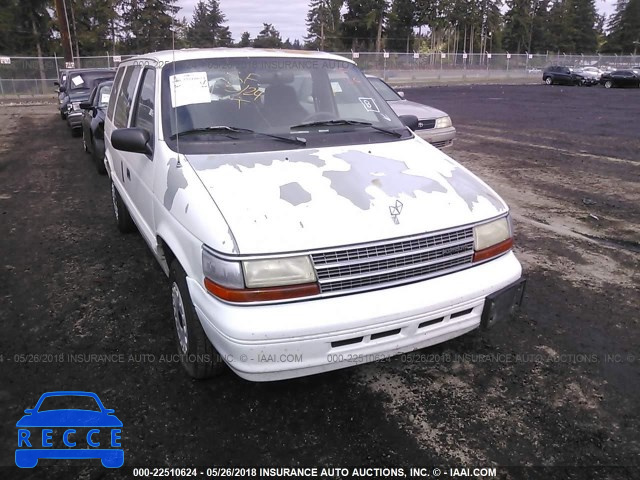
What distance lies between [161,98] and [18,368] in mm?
2035

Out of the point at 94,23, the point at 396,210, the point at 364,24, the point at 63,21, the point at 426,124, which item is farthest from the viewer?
the point at 364,24

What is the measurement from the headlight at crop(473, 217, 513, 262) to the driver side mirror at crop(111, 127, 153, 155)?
224 centimetres

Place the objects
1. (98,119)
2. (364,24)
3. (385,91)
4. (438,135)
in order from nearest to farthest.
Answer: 1. (98,119)
2. (438,135)
3. (385,91)
4. (364,24)

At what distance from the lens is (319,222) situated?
2.58 meters

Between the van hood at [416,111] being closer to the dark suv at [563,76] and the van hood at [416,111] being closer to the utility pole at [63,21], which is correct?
the utility pole at [63,21]

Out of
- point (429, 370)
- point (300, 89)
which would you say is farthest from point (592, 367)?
point (300, 89)

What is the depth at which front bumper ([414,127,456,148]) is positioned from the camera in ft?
29.4

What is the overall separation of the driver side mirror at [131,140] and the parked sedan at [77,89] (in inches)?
412

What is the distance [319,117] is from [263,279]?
1.75 meters

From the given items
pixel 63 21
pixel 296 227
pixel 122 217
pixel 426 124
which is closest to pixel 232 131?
pixel 296 227

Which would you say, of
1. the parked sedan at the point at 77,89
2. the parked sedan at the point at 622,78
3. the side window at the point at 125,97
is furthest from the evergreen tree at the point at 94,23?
the side window at the point at 125,97

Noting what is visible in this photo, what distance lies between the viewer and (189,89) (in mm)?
3529

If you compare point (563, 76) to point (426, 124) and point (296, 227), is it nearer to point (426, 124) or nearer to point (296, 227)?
point (426, 124)

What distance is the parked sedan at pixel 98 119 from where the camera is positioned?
28.2ft
